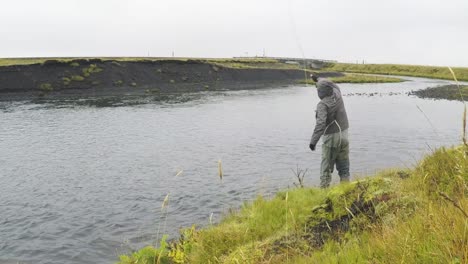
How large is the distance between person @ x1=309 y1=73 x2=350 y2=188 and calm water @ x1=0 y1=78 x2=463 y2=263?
1747 millimetres

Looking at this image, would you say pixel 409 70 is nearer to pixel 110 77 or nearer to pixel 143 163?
pixel 110 77

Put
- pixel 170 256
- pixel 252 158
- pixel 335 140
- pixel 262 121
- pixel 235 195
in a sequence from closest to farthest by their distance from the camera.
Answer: pixel 170 256 < pixel 335 140 < pixel 235 195 < pixel 252 158 < pixel 262 121

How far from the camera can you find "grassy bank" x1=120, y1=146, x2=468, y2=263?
4.24 m

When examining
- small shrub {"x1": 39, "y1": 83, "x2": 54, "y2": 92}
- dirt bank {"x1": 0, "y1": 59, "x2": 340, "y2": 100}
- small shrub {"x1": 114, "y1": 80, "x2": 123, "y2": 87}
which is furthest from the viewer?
small shrub {"x1": 114, "y1": 80, "x2": 123, "y2": 87}

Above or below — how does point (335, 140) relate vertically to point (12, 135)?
above

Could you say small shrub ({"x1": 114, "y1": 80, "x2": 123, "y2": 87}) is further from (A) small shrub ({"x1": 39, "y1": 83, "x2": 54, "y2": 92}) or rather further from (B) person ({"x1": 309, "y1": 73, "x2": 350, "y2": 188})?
(B) person ({"x1": 309, "y1": 73, "x2": 350, "y2": 188})

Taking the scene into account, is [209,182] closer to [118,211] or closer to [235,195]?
[235,195]

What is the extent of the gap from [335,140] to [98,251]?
6424mm

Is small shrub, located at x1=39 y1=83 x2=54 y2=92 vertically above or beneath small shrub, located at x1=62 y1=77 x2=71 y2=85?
beneath

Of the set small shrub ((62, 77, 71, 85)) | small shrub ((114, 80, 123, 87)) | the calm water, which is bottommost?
the calm water

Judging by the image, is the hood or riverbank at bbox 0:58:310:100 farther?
riverbank at bbox 0:58:310:100

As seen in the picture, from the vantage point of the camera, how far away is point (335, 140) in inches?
438

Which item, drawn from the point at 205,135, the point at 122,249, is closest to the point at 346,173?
the point at 122,249

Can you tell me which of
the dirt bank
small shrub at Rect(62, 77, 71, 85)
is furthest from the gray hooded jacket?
small shrub at Rect(62, 77, 71, 85)
